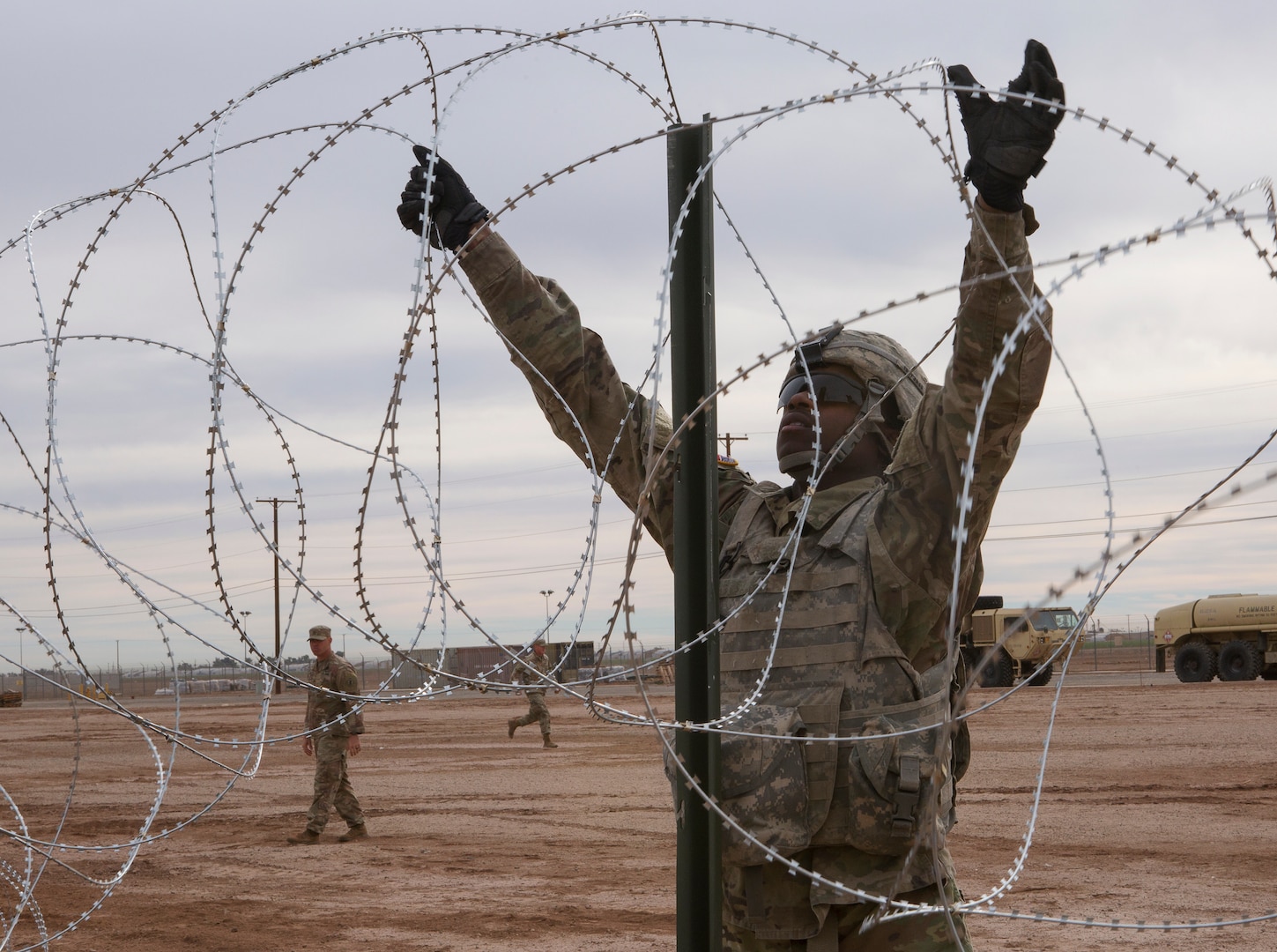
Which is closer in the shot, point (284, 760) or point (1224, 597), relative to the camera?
point (284, 760)

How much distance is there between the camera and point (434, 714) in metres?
35.3

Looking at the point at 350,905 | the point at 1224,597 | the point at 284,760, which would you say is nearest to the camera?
the point at 350,905

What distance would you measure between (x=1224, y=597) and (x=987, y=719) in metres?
12.4

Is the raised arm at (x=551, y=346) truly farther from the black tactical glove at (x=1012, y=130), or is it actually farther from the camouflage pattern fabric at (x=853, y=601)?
the black tactical glove at (x=1012, y=130)

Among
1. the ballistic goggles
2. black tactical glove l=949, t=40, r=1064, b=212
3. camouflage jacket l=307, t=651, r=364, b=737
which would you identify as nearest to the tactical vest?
the ballistic goggles

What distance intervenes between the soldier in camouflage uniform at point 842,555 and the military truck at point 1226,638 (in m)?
31.3

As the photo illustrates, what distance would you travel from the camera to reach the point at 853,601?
3314 mm

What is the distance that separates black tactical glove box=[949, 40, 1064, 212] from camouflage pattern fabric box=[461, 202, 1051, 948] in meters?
0.10

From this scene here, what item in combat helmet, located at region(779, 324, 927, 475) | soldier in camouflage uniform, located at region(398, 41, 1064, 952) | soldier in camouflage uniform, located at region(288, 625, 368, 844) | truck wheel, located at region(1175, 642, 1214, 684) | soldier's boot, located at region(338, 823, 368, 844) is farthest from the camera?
truck wheel, located at region(1175, 642, 1214, 684)

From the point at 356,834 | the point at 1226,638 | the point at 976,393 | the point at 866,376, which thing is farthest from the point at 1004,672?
the point at 976,393

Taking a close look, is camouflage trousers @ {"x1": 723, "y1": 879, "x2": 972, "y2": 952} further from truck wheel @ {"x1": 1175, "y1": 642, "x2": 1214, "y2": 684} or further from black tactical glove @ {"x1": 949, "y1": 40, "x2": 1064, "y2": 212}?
truck wheel @ {"x1": 1175, "y1": 642, "x2": 1214, "y2": 684}

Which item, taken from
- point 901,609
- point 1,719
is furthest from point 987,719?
point 1,719

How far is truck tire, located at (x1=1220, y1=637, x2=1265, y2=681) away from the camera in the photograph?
103 feet

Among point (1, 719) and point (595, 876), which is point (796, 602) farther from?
point (1, 719)
